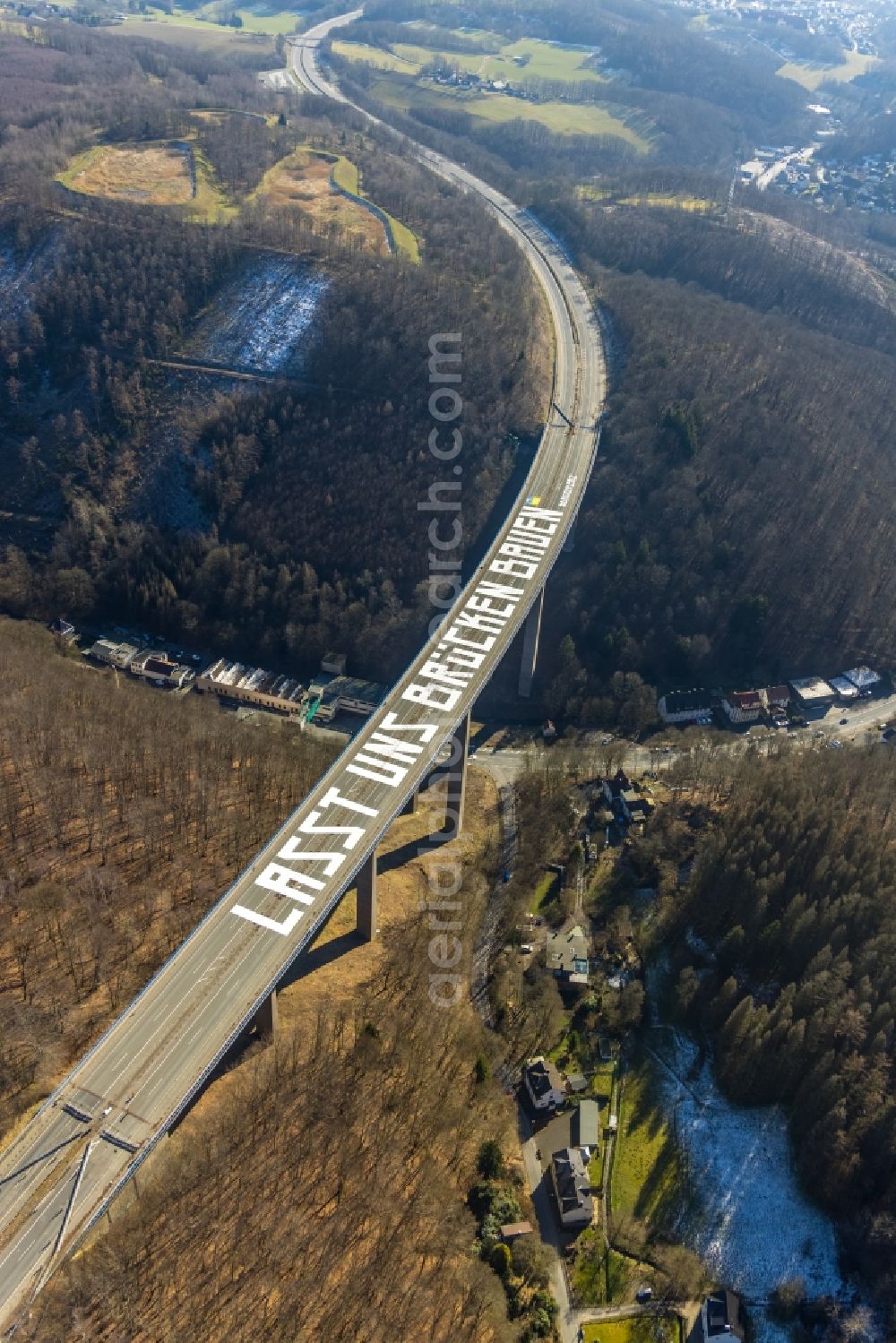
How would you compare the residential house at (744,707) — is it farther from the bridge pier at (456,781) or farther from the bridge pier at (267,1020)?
the bridge pier at (267,1020)

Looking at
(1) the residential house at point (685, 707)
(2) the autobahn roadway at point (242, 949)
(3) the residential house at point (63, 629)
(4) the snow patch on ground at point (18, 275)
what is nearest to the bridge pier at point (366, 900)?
(2) the autobahn roadway at point (242, 949)

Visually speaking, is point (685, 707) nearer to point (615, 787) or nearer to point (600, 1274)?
point (615, 787)

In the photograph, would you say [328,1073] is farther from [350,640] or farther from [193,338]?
[193,338]

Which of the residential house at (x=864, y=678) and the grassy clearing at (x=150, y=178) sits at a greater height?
the grassy clearing at (x=150, y=178)

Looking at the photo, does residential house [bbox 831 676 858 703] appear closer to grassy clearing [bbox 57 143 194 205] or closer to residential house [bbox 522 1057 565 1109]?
residential house [bbox 522 1057 565 1109]

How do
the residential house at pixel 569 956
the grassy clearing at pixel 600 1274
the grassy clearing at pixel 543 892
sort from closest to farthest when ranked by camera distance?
the grassy clearing at pixel 600 1274
the residential house at pixel 569 956
the grassy clearing at pixel 543 892

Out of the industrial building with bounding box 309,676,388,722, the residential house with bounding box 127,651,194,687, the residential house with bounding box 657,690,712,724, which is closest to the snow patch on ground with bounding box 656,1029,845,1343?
the residential house with bounding box 657,690,712,724

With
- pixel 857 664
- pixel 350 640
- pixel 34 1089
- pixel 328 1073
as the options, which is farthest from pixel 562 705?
pixel 34 1089
